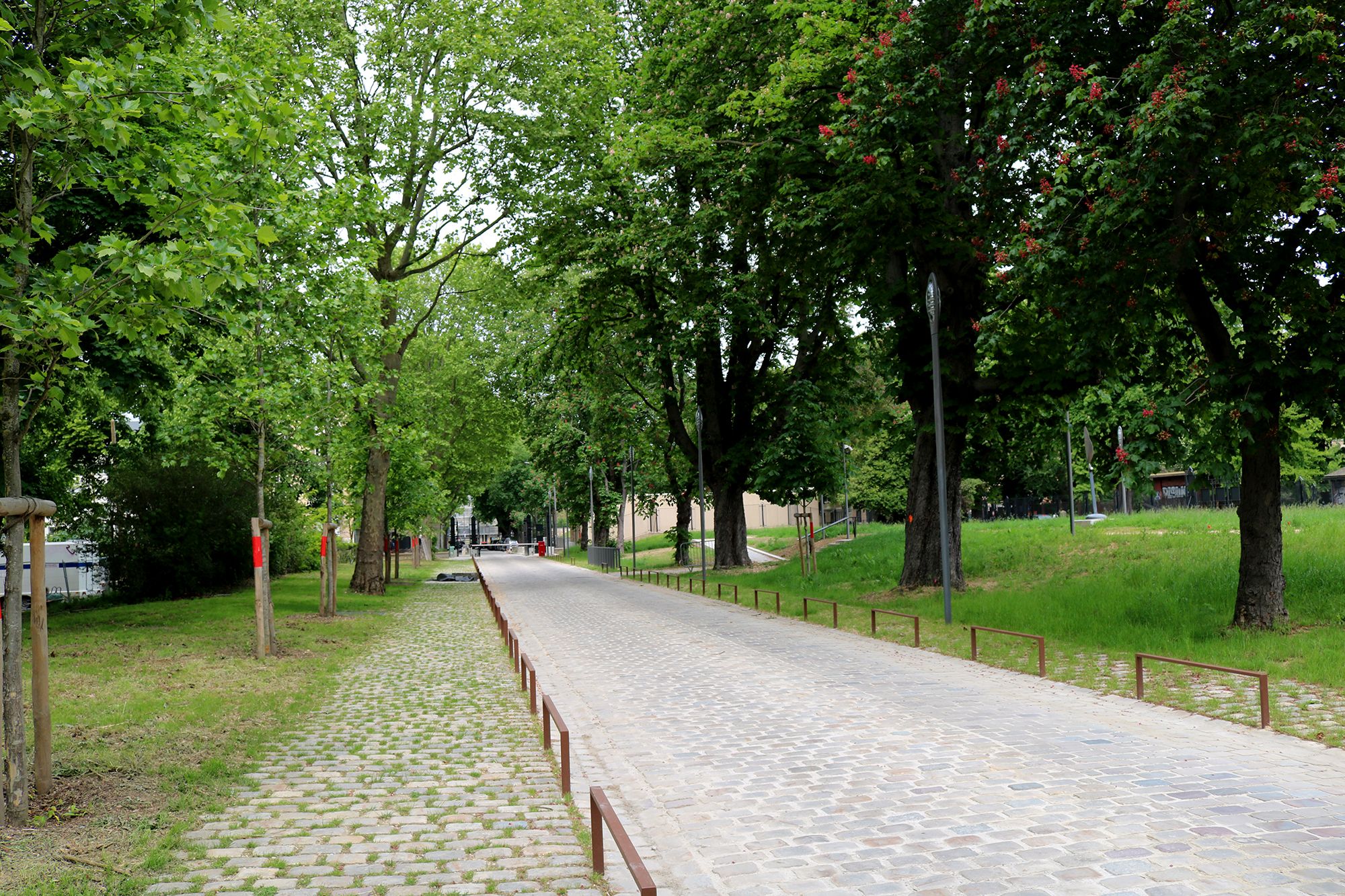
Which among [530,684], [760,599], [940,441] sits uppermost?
[940,441]

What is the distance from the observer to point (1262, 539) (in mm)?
13609

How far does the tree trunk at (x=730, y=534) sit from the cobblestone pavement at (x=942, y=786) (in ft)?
71.6

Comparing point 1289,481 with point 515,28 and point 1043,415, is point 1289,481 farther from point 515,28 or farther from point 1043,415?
point 515,28

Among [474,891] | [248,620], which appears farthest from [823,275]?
[474,891]

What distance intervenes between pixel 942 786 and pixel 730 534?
94.9ft

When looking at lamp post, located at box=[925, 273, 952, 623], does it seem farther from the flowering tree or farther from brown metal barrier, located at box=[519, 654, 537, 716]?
brown metal barrier, located at box=[519, 654, 537, 716]

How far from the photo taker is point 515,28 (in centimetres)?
2755

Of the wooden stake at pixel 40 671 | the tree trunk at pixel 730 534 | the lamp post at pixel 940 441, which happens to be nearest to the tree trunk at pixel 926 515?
the lamp post at pixel 940 441

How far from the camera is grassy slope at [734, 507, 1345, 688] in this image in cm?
1280

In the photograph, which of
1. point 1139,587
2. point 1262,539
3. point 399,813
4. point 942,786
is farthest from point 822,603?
point 399,813

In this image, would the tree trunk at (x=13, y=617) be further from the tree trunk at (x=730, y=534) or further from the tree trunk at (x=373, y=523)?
the tree trunk at (x=730, y=534)

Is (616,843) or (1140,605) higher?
(616,843)

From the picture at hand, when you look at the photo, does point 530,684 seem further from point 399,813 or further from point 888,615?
point 888,615

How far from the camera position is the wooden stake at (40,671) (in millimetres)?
6840
